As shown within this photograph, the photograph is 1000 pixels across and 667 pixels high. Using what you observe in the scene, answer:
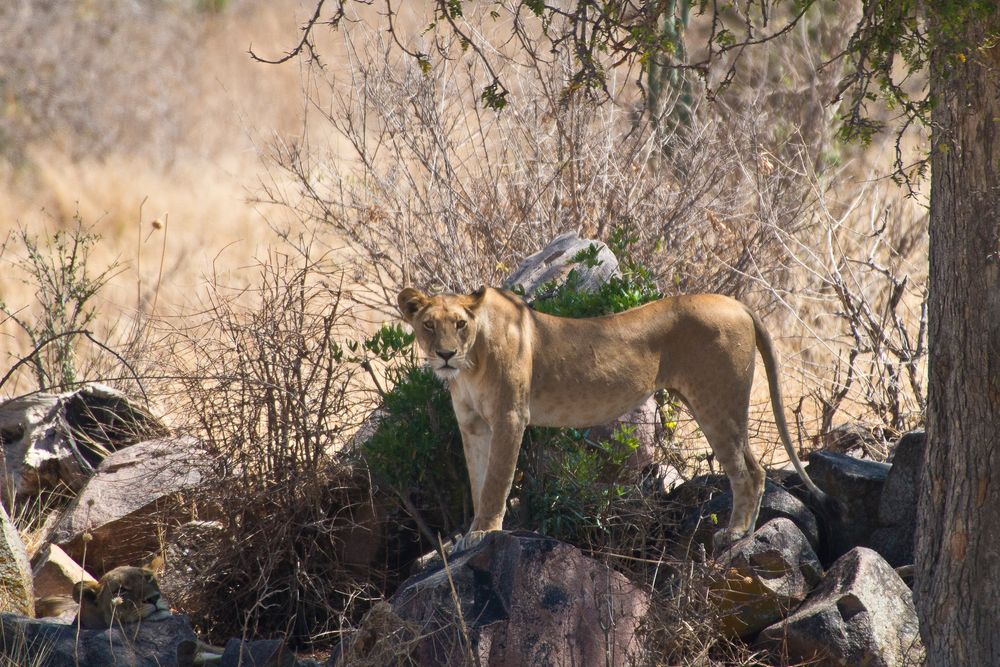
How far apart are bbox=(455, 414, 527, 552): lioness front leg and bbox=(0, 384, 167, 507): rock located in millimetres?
3083

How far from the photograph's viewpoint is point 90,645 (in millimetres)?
5328

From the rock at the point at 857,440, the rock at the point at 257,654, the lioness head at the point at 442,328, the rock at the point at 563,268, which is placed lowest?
the rock at the point at 257,654

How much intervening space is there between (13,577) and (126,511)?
3.28ft

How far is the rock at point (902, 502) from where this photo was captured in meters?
6.44

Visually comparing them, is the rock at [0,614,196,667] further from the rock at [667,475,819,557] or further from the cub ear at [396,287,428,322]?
the rock at [667,475,819,557]

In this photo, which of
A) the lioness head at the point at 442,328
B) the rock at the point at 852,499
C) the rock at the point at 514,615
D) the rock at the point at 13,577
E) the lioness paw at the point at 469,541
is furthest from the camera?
the rock at the point at 852,499

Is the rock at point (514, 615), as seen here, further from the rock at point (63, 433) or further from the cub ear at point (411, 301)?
the rock at point (63, 433)

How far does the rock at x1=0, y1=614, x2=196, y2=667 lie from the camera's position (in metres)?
5.23

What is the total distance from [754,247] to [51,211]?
13.0m

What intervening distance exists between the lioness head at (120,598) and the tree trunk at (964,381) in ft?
11.2

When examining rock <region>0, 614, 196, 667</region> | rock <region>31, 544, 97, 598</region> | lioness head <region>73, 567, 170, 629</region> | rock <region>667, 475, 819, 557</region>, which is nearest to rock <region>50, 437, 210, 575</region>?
rock <region>31, 544, 97, 598</region>

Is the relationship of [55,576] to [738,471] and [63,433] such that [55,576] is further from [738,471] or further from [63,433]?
[738,471]

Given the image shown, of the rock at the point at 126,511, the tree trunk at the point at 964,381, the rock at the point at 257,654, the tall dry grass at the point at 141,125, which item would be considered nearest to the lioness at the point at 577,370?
the rock at the point at 257,654

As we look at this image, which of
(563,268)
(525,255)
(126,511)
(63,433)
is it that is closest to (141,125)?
(525,255)
